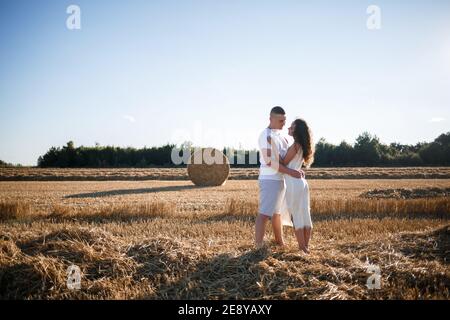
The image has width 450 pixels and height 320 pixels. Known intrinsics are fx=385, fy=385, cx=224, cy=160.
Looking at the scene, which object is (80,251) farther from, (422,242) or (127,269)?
(422,242)

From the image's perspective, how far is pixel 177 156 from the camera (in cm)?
4053

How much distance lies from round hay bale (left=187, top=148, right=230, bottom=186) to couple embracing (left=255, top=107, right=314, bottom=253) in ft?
50.1

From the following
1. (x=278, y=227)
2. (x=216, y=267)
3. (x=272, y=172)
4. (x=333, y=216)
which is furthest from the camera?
(x=333, y=216)

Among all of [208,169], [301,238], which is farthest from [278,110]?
[208,169]

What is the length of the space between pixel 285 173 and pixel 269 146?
1.37ft

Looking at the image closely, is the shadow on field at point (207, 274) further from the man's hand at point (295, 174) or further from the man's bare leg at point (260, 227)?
the man's hand at point (295, 174)

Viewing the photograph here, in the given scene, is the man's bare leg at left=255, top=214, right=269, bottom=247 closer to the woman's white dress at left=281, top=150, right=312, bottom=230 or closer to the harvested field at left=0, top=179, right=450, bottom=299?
the harvested field at left=0, top=179, right=450, bottom=299

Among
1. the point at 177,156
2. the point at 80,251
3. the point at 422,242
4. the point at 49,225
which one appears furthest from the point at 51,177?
the point at 422,242

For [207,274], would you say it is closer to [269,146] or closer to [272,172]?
[272,172]

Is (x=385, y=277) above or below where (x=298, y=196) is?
below

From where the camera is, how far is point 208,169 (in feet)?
67.4

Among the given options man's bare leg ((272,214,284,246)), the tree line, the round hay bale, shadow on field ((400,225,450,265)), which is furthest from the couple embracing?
the tree line

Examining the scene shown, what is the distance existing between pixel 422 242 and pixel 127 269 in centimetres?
422

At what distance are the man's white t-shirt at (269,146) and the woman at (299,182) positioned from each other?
0.48ft
